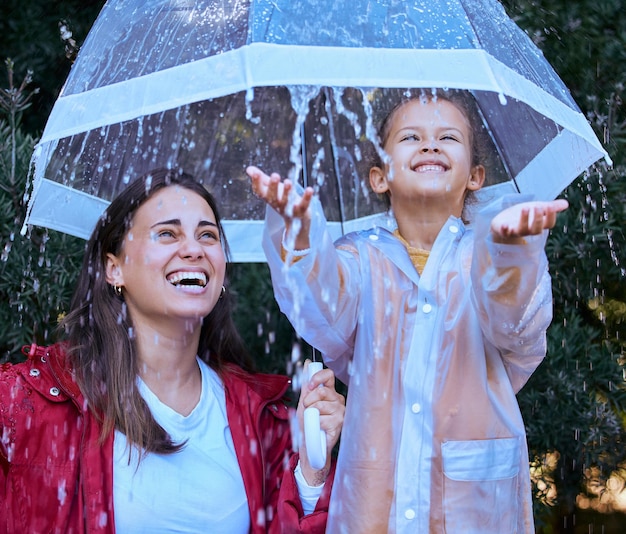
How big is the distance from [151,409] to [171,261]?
1.51 feet

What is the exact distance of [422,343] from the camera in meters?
2.48

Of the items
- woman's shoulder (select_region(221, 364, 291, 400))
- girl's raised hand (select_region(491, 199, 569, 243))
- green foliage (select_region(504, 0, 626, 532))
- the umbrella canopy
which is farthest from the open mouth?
green foliage (select_region(504, 0, 626, 532))

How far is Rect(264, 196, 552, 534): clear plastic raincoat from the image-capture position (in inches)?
93.5

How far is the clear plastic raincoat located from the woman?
18 cm

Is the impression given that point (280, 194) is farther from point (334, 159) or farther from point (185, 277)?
point (334, 159)

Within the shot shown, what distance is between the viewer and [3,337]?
3.69 m

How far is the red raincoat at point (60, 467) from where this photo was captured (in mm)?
2619

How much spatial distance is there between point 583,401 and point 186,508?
1.92 meters

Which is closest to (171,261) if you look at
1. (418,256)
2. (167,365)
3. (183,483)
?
(167,365)

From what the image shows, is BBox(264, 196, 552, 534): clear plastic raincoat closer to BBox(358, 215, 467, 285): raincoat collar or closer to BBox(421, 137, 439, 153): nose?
BBox(358, 215, 467, 285): raincoat collar

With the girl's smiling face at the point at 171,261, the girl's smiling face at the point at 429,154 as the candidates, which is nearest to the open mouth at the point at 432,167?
the girl's smiling face at the point at 429,154

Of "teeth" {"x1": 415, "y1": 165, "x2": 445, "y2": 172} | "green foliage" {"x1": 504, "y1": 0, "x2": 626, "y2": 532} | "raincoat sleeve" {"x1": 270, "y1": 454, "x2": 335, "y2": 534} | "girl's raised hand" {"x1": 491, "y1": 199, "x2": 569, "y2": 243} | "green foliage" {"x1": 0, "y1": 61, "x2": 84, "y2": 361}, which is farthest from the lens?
"green foliage" {"x1": 504, "y1": 0, "x2": 626, "y2": 532}

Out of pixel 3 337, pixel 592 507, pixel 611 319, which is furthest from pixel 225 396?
pixel 592 507

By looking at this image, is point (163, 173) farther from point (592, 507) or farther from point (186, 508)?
point (592, 507)
